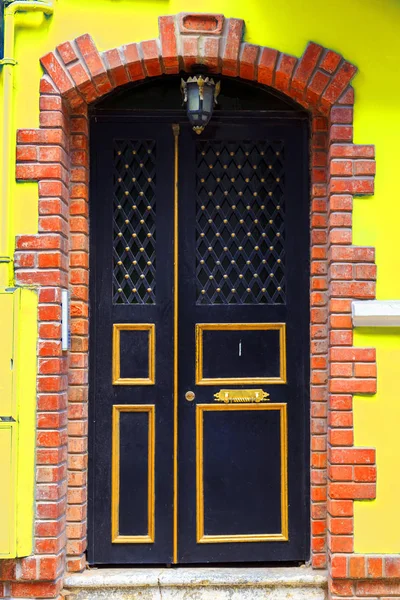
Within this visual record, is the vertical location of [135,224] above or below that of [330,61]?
below

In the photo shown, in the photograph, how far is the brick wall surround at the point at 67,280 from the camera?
11.7 ft

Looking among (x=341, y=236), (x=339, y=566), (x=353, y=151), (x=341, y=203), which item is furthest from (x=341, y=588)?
(x=353, y=151)

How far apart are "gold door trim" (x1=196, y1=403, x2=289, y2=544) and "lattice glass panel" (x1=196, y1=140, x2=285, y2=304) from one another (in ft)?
2.08

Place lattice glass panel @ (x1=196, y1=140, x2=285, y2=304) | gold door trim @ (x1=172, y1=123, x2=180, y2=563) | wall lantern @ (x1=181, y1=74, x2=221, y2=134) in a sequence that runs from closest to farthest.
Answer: wall lantern @ (x1=181, y1=74, x2=221, y2=134)
gold door trim @ (x1=172, y1=123, x2=180, y2=563)
lattice glass panel @ (x1=196, y1=140, x2=285, y2=304)

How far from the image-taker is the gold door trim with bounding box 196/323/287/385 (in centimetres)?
390

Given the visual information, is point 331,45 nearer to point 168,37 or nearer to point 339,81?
point 339,81

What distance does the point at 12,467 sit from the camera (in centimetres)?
349

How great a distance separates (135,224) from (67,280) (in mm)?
541

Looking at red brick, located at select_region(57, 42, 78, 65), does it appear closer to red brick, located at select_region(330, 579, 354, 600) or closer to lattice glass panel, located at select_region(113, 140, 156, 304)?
lattice glass panel, located at select_region(113, 140, 156, 304)

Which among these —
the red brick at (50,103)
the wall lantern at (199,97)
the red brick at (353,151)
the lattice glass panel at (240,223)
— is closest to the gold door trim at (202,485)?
the lattice glass panel at (240,223)

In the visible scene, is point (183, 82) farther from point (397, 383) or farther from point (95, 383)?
point (397, 383)

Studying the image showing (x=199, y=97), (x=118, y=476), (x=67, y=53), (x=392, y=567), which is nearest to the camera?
(x=392, y=567)

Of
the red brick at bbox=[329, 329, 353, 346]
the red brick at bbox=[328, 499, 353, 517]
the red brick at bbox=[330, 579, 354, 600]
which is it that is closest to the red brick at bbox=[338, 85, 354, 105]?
the red brick at bbox=[329, 329, 353, 346]

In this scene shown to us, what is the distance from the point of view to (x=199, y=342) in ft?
12.9
